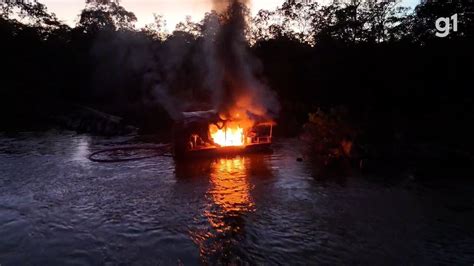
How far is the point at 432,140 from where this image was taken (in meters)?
20.2

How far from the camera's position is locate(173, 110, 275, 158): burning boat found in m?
17.1

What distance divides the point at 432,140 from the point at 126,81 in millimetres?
28730

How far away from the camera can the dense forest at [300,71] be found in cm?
2062

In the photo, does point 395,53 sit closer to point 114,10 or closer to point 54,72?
point 54,72

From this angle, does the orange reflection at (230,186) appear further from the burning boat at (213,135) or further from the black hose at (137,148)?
the black hose at (137,148)

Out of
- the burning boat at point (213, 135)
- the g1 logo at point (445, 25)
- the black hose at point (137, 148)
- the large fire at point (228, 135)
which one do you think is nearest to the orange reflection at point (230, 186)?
the burning boat at point (213, 135)

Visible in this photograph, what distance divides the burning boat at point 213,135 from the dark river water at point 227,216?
0.94 meters

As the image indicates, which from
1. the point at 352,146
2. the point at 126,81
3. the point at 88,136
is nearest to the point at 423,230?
the point at 352,146

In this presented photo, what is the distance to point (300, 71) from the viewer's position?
33.7 meters

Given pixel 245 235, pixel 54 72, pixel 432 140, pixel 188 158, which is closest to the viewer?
pixel 245 235

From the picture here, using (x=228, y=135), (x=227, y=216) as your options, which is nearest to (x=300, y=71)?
(x=228, y=135)

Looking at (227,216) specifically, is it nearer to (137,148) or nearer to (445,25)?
(137,148)

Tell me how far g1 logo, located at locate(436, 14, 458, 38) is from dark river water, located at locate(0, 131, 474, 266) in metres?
10.7

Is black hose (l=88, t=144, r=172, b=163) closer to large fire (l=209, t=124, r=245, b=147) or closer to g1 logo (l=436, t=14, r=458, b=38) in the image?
large fire (l=209, t=124, r=245, b=147)
